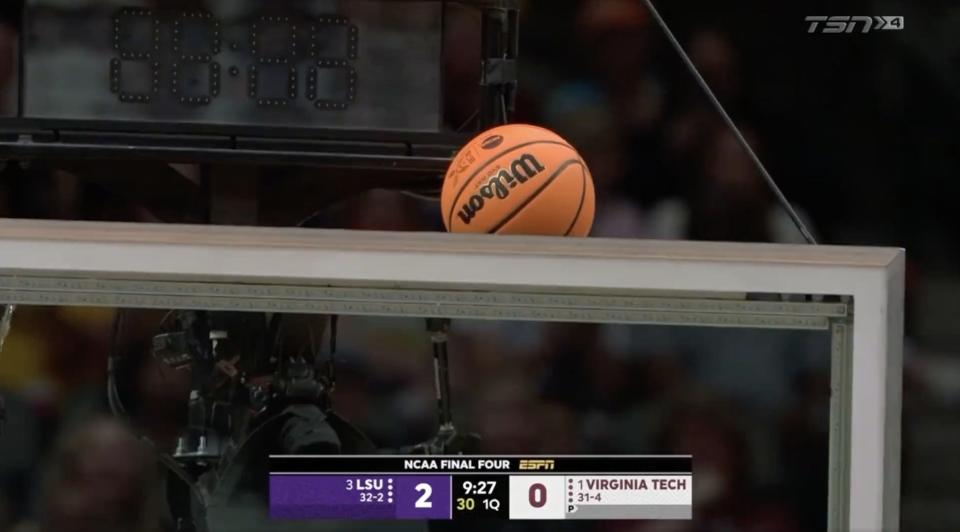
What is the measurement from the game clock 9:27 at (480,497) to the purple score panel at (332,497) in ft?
0.35

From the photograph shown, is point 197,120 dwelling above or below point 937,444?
above

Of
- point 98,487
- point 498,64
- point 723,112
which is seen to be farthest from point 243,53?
point 98,487

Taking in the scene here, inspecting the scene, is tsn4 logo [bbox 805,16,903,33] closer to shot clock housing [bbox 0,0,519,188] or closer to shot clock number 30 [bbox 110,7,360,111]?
shot clock housing [bbox 0,0,519,188]

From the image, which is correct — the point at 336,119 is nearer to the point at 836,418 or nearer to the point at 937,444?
the point at 937,444

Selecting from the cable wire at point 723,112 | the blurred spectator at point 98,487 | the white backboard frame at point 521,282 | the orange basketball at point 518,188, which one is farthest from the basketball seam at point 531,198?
the cable wire at point 723,112

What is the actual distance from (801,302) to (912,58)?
3191mm

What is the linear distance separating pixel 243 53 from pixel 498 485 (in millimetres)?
3146

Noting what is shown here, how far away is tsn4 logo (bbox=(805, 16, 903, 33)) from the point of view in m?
5.60

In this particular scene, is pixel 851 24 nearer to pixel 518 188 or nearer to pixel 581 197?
pixel 581 197

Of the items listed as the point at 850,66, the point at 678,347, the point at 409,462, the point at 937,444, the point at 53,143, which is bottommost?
the point at 409,462

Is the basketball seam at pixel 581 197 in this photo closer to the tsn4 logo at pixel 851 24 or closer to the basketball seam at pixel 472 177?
the basketball seam at pixel 472 177

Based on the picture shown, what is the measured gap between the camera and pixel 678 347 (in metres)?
2.69

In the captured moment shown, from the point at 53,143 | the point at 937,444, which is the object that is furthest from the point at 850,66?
the point at 53,143

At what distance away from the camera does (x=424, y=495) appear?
2.66m
